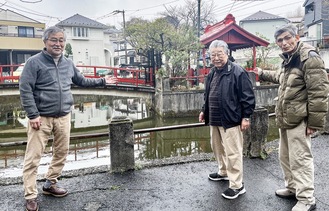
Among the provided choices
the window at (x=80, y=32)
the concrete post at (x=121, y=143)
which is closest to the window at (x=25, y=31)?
the window at (x=80, y=32)

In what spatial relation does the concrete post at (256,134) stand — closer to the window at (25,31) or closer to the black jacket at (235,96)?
the black jacket at (235,96)

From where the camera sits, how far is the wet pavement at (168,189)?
2807 mm

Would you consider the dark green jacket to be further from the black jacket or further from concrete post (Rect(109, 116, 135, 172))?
concrete post (Rect(109, 116, 135, 172))

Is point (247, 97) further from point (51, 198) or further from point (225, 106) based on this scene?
point (51, 198)

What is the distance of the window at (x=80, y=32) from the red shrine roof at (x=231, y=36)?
60.0 feet

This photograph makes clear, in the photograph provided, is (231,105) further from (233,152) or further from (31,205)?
(31,205)

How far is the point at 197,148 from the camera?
26.7 feet

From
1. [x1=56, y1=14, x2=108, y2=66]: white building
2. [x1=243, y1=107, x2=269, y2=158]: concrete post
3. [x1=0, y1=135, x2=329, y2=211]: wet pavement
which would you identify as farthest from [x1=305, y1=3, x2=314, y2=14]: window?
[x1=0, y1=135, x2=329, y2=211]: wet pavement

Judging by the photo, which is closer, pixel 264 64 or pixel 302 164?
pixel 302 164

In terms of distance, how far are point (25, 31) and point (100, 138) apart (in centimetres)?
2215

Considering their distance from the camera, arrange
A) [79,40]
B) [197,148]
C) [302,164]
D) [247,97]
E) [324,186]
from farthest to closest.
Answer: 1. [79,40]
2. [197,148]
3. [324,186]
4. [247,97]
5. [302,164]

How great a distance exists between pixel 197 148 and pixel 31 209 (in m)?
5.89

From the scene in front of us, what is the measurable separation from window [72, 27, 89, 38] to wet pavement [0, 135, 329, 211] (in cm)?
2732

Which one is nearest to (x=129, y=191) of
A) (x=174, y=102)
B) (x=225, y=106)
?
(x=225, y=106)
